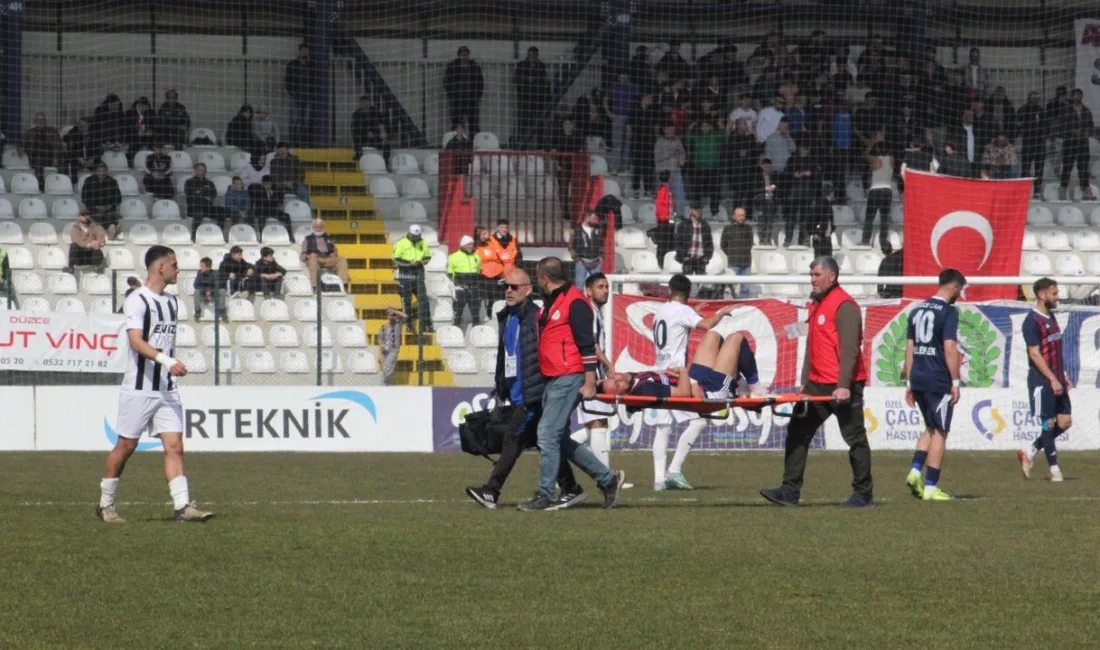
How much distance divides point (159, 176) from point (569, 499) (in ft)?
57.5

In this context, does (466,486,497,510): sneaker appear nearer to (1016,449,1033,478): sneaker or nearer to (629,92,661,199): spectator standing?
(1016,449,1033,478): sneaker

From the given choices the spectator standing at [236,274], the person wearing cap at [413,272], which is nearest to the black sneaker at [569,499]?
the person wearing cap at [413,272]

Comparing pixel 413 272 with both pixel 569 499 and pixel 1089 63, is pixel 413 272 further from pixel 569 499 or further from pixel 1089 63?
pixel 1089 63

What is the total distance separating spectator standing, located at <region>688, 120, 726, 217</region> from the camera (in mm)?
29672

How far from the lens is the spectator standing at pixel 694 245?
26812mm

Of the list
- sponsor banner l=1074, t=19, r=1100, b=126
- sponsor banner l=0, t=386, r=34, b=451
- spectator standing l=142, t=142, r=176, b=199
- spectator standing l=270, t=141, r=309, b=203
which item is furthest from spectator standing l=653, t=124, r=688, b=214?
sponsor banner l=0, t=386, r=34, b=451

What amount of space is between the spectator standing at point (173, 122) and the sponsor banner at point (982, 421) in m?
13.3

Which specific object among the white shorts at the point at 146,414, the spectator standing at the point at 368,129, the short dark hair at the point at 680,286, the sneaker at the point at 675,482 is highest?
the spectator standing at the point at 368,129

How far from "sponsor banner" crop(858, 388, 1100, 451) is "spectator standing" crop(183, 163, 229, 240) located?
11066 millimetres

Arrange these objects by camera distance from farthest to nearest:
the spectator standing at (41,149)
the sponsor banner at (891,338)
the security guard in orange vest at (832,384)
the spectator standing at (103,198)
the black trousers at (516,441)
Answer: the spectator standing at (41,149) < the spectator standing at (103,198) < the sponsor banner at (891,338) < the security guard in orange vest at (832,384) < the black trousers at (516,441)

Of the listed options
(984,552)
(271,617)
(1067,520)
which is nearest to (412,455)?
(1067,520)

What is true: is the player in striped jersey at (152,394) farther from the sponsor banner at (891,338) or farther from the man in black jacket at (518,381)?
the sponsor banner at (891,338)

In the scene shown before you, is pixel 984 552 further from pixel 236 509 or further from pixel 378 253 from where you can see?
pixel 378 253

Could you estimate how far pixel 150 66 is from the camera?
3120cm
